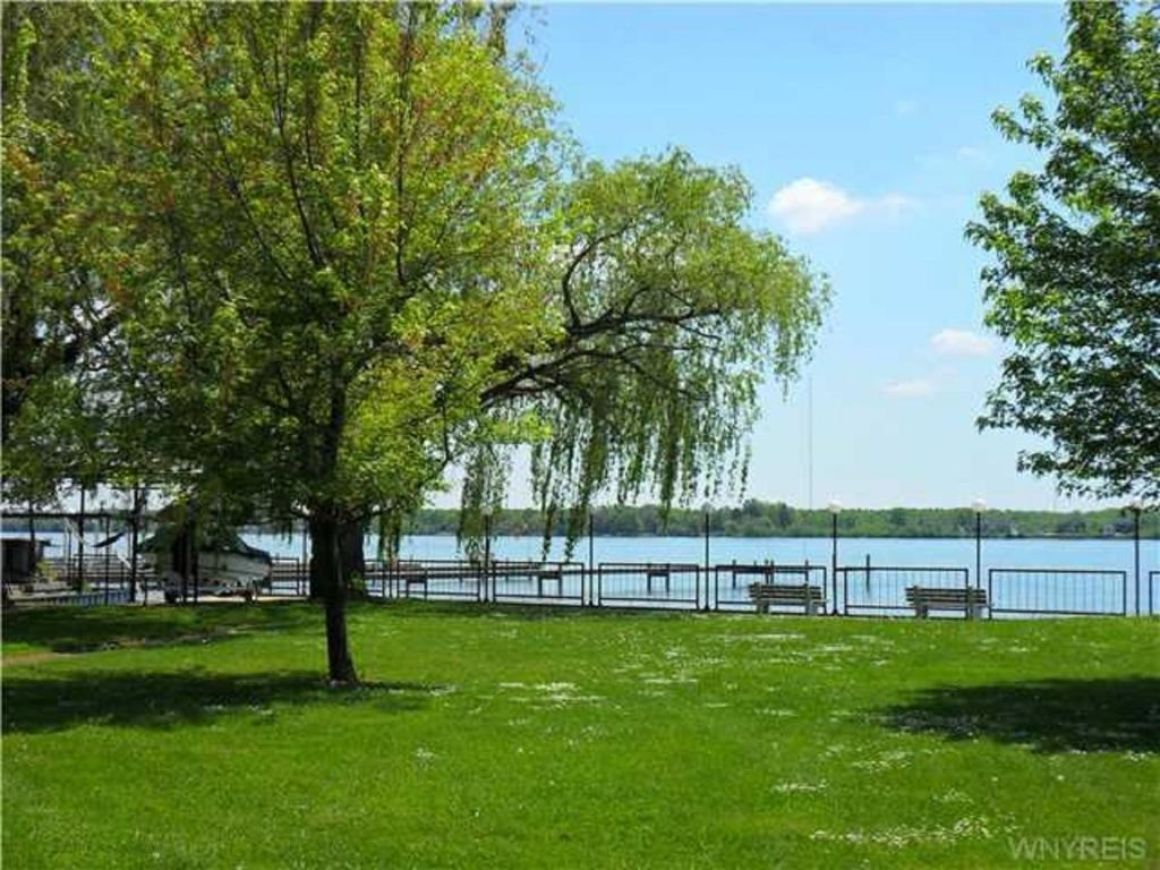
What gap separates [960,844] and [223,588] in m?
32.4

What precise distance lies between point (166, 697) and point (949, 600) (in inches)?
787

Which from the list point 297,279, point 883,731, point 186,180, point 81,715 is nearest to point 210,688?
point 81,715

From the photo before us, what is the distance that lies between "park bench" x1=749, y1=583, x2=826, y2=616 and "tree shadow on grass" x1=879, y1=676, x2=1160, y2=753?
47.1 ft

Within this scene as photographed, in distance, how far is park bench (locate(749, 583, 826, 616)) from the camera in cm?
3105

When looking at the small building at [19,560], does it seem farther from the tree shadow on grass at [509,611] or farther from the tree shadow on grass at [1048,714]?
the tree shadow on grass at [1048,714]

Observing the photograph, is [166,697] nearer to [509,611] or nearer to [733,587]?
[509,611]

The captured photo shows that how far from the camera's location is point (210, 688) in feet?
53.4

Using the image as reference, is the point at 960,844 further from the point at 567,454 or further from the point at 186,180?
the point at 567,454

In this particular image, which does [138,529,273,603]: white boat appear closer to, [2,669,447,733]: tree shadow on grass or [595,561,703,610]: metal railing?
[595,561,703,610]: metal railing

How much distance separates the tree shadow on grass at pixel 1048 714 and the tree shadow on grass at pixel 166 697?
18.3 feet

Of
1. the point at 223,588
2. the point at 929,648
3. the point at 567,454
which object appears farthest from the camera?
the point at 223,588

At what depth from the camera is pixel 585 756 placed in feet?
36.7

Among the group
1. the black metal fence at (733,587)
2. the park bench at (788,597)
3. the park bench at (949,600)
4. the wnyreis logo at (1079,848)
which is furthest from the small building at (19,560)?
the wnyreis logo at (1079,848)

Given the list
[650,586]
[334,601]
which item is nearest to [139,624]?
[334,601]
